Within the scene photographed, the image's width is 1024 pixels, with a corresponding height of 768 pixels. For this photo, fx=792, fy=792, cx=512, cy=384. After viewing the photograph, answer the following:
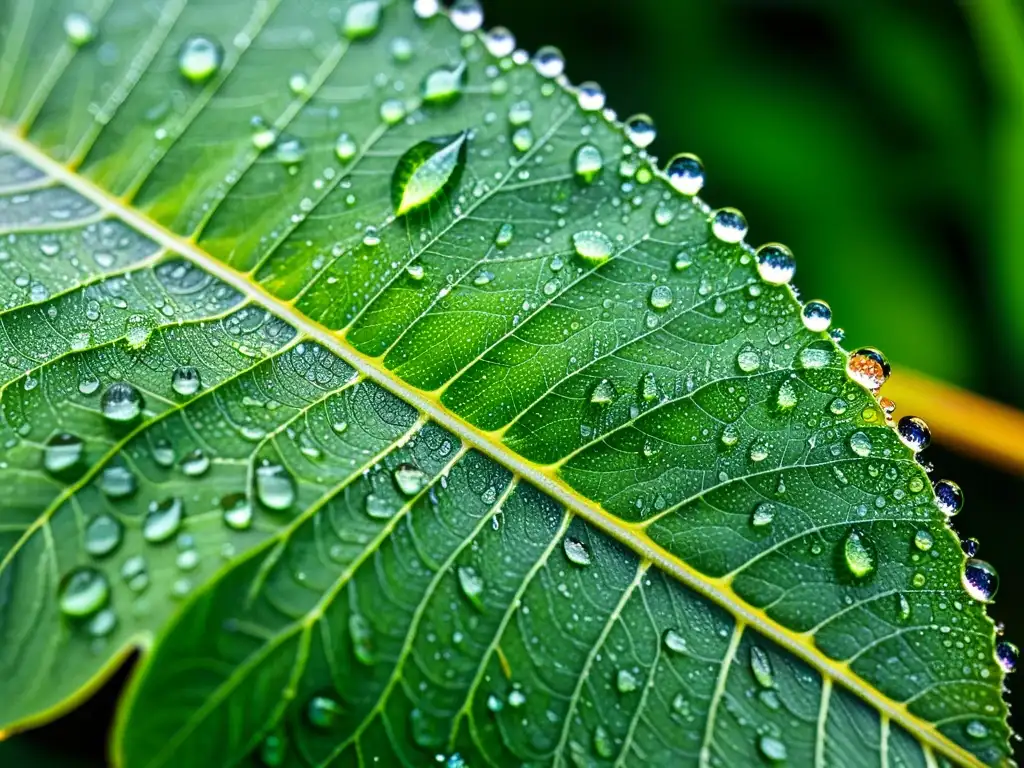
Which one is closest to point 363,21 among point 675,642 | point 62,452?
point 62,452

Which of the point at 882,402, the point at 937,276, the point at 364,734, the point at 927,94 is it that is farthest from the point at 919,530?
the point at 927,94

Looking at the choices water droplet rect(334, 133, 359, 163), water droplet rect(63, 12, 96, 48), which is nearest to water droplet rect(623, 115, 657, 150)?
water droplet rect(334, 133, 359, 163)

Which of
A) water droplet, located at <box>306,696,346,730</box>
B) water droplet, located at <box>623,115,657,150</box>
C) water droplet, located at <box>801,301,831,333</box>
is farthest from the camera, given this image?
water droplet, located at <box>623,115,657,150</box>

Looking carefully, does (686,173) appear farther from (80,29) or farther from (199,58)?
(80,29)

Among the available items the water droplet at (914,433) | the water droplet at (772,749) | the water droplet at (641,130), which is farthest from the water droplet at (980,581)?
the water droplet at (641,130)

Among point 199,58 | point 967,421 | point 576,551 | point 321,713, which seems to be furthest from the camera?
point 967,421

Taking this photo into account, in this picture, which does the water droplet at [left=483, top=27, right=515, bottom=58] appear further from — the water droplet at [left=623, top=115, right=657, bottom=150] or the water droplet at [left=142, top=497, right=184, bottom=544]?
the water droplet at [left=142, top=497, right=184, bottom=544]

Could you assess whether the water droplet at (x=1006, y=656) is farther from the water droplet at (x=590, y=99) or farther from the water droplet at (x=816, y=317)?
the water droplet at (x=590, y=99)

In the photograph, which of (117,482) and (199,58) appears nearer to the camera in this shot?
(117,482)
